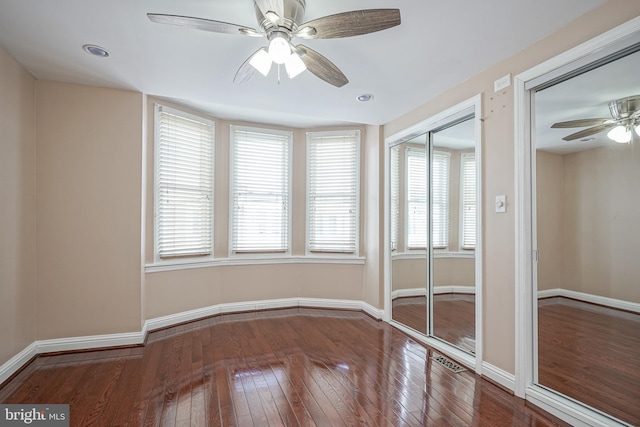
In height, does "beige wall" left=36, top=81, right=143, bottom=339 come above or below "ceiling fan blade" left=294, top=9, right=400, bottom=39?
below

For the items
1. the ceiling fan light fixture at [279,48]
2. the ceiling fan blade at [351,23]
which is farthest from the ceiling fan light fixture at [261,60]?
the ceiling fan blade at [351,23]

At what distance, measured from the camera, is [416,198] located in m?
3.71

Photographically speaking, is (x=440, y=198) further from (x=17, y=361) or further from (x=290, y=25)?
(x=17, y=361)

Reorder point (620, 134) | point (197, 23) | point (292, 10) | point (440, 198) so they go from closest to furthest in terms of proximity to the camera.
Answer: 1. point (197, 23)
2. point (292, 10)
3. point (620, 134)
4. point (440, 198)

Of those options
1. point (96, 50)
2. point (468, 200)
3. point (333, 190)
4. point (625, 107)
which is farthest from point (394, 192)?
point (96, 50)

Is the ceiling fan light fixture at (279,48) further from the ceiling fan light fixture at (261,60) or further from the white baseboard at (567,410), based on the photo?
the white baseboard at (567,410)

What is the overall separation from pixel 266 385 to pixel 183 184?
2614mm

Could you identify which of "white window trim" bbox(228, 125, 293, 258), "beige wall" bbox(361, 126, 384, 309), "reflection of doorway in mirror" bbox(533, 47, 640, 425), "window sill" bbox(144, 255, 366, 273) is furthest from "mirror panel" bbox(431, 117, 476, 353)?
"white window trim" bbox(228, 125, 293, 258)

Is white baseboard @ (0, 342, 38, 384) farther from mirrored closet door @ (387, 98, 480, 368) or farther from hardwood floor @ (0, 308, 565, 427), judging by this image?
mirrored closet door @ (387, 98, 480, 368)

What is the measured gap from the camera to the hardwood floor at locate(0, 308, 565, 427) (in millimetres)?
2092

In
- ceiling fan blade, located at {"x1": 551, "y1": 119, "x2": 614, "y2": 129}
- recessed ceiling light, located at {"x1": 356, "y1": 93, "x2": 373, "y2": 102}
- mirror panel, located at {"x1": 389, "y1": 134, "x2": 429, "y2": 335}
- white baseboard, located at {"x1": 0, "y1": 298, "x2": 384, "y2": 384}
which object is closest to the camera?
ceiling fan blade, located at {"x1": 551, "y1": 119, "x2": 614, "y2": 129}

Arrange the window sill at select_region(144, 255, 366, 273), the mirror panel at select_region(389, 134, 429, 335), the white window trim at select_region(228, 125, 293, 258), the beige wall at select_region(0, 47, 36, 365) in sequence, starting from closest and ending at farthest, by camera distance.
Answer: the beige wall at select_region(0, 47, 36, 365) → the mirror panel at select_region(389, 134, 429, 335) → the window sill at select_region(144, 255, 366, 273) → the white window trim at select_region(228, 125, 293, 258)

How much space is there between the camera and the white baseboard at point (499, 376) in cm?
240

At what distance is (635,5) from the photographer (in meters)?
1.75
